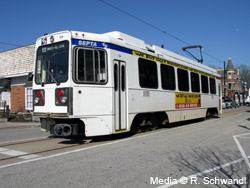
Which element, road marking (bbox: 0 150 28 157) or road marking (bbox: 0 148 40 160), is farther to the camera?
road marking (bbox: 0 150 28 157)

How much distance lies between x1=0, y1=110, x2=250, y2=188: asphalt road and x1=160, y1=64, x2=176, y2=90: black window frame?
3498mm

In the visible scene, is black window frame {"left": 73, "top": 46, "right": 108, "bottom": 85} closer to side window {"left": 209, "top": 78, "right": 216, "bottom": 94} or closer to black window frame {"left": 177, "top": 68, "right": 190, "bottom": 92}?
black window frame {"left": 177, "top": 68, "right": 190, "bottom": 92}

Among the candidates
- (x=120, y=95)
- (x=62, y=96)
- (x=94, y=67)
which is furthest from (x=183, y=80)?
(x=62, y=96)

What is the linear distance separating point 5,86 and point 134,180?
19236mm

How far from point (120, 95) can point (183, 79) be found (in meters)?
5.15

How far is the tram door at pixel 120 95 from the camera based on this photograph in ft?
24.6

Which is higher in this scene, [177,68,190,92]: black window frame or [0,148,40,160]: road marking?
[177,68,190,92]: black window frame

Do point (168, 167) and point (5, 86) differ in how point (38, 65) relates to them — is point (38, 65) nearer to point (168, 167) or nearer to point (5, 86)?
point (168, 167)

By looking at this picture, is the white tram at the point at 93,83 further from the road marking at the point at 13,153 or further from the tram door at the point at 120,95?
the road marking at the point at 13,153

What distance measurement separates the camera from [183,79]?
11.8 m

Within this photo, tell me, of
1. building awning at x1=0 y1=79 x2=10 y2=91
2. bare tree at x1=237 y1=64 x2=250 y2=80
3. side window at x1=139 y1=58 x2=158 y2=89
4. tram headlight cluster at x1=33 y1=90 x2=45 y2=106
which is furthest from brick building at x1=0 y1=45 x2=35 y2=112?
bare tree at x1=237 y1=64 x2=250 y2=80

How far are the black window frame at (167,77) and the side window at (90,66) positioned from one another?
11.6 feet

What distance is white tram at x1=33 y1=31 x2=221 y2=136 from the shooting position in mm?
6824

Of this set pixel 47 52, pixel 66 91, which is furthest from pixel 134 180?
pixel 47 52
